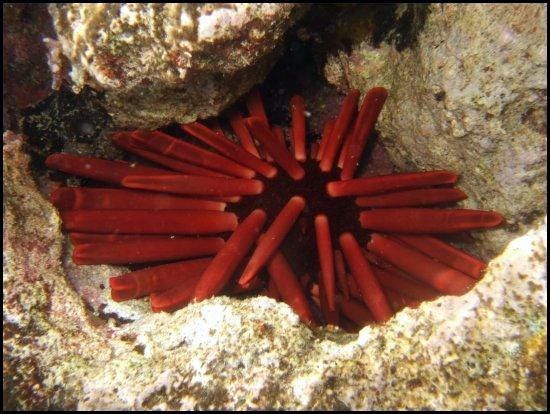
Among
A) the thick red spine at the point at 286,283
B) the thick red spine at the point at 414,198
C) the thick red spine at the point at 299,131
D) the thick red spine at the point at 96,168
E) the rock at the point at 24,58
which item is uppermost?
the rock at the point at 24,58

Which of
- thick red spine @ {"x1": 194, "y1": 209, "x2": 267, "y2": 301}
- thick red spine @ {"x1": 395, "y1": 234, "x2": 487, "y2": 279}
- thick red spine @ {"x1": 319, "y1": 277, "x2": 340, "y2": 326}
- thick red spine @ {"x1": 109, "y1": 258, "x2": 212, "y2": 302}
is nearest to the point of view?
thick red spine @ {"x1": 194, "y1": 209, "x2": 267, "y2": 301}

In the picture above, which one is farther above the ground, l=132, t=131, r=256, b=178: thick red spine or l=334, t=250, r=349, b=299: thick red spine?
l=132, t=131, r=256, b=178: thick red spine

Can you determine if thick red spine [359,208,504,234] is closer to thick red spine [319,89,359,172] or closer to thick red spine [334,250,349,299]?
thick red spine [334,250,349,299]

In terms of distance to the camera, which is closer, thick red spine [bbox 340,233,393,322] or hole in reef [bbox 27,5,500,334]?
thick red spine [bbox 340,233,393,322]

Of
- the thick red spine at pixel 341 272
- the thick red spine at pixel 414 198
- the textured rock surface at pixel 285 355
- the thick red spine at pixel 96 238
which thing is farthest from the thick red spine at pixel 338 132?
the thick red spine at pixel 96 238

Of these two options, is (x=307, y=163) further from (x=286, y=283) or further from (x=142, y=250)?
(x=142, y=250)

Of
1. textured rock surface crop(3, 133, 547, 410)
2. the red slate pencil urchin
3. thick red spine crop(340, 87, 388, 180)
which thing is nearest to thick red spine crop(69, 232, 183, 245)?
the red slate pencil urchin

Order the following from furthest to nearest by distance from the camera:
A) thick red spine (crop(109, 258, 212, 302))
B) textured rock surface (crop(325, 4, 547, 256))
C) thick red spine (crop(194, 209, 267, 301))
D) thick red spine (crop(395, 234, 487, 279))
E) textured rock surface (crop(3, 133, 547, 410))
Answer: thick red spine (crop(109, 258, 212, 302)) → thick red spine (crop(395, 234, 487, 279)) → thick red spine (crop(194, 209, 267, 301)) → textured rock surface (crop(325, 4, 547, 256)) → textured rock surface (crop(3, 133, 547, 410))

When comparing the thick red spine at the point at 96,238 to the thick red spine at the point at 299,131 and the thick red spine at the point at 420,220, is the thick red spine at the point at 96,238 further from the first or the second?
the thick red spine at the point at 420,220
